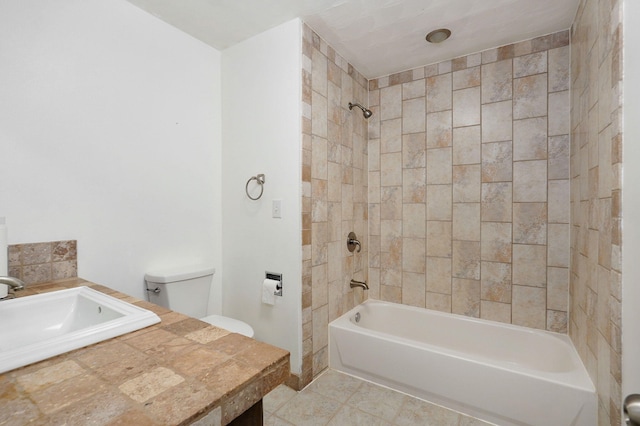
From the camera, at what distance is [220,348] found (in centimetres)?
78

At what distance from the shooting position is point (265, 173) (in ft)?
6.68

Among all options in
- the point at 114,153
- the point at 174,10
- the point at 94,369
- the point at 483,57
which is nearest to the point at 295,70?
the point at 174,10

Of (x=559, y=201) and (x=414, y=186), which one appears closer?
(x=559, y=201)

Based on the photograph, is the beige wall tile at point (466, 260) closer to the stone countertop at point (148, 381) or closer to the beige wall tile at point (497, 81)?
the beige wall tile at point (497, 81)

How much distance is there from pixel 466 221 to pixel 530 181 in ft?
1.63

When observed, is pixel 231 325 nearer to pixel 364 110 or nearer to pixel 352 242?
pixel 352 242

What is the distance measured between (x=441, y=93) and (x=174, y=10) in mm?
1971

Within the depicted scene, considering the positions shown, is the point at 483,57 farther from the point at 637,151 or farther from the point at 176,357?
the point at 176,357

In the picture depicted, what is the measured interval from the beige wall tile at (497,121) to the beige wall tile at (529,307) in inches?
43.1

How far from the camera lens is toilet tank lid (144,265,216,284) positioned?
178 cm

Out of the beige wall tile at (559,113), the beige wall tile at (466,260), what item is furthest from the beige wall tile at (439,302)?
the beige wall tile at (559,113)

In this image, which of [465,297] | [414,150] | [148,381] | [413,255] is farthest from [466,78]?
[148,381]

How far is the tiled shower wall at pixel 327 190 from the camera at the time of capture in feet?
6.39

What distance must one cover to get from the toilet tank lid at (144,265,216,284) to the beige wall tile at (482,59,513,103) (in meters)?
2.37
